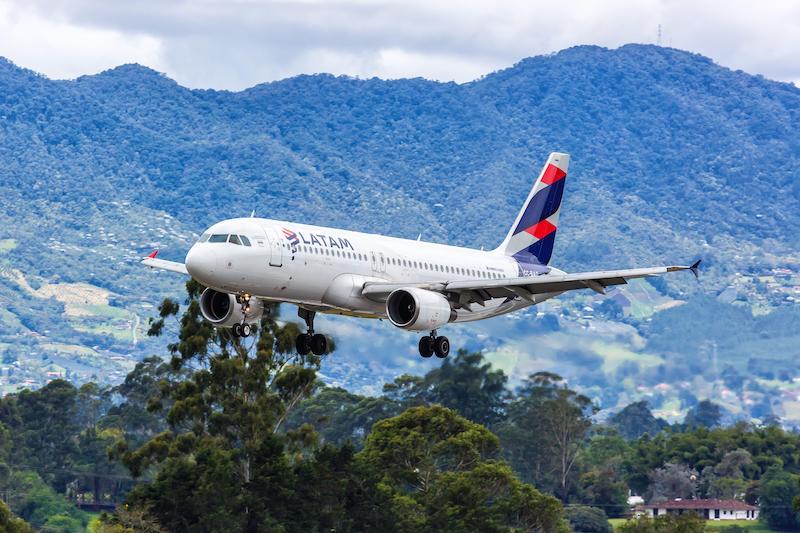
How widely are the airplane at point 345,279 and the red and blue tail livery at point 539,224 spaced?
23.0ft

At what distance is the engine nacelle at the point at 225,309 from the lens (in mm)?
60062

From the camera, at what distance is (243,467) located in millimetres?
104250

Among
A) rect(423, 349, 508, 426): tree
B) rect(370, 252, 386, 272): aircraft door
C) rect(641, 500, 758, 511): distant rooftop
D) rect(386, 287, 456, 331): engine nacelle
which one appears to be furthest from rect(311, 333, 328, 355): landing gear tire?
rect(641, 500, 758, 511): distant rooftop

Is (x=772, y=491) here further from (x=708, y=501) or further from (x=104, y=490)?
(x=104, y=490)

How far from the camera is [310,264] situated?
59000 mm

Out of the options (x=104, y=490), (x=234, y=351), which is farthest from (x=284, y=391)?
(x=104, y=490)

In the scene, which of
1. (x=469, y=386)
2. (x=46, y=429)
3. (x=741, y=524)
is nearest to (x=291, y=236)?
(x=469, y=386)

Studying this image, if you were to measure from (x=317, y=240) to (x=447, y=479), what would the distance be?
186 feet

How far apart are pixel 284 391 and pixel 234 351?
161 inches

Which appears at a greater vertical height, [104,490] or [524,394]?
[524,394]

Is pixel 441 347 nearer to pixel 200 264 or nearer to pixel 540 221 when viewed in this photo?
pixel 200 264

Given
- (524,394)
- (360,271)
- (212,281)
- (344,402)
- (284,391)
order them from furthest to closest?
(344,402)
(524,394)
(284,391)
(360,271)
(212,281)

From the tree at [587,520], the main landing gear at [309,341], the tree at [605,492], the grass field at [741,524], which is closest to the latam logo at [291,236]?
the main landing gear at [309,341]

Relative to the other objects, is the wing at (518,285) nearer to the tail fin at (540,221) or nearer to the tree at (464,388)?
the tail fin at (540,221)
